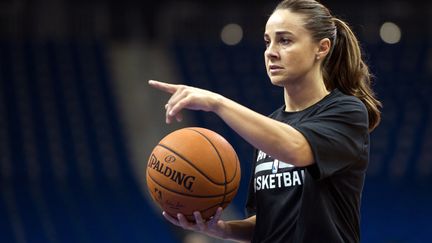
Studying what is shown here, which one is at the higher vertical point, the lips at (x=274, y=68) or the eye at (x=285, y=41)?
the eye at (x=285, y=41)

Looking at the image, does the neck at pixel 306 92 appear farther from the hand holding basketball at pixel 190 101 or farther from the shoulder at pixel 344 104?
the hand holding basketball at pixel 190 101

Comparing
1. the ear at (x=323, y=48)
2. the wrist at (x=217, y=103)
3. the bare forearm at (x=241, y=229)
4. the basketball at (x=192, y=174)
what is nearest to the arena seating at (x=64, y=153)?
the bare forearm at (x=241, y=229)

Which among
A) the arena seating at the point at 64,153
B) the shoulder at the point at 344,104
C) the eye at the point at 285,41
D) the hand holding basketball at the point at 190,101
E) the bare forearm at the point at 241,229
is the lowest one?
the arena seating at the point at 64,153

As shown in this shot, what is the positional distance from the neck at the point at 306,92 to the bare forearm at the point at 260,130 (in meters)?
0.41

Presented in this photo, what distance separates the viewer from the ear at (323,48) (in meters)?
2.46

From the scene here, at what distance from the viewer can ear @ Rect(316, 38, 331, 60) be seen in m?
2.46

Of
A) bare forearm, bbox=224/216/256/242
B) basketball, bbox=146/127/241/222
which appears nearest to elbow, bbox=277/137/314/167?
basketball, bbox=146/127/241/222

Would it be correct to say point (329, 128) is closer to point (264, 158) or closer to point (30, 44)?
point (264, 158)

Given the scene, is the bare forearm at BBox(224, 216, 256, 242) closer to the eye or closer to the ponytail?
the ponytail

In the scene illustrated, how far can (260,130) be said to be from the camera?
6.72 ft

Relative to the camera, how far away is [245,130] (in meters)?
2.04

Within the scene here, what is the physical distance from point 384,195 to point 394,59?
2689 millimetres

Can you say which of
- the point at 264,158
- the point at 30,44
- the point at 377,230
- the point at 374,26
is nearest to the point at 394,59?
the point at 374,26

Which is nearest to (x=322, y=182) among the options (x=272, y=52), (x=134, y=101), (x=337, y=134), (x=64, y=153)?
(x=337, y=134)
